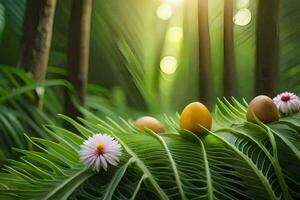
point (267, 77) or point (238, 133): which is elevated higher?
point (267, 77)

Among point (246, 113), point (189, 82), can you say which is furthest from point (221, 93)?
point (246, 113)

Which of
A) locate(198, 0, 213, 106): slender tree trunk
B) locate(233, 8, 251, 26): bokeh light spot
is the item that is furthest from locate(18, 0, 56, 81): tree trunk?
locate(233, 8, 251, 26): bokeh light spot

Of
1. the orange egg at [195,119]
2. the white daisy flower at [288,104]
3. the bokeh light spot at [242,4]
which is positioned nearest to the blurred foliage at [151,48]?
the bokeh light spot at [242,4]

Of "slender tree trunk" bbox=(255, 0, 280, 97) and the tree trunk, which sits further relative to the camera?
the tree trunk

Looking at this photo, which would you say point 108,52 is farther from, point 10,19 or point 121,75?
point 10,19

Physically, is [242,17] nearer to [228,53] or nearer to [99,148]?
[228,53]

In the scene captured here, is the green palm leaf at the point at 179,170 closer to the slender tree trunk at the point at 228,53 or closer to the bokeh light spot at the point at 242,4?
the slender tree trunk at the point at 228,53

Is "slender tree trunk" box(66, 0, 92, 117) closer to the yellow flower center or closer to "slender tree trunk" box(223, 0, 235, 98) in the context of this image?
"slender tree trunk" box(223, 0, 235, 98)

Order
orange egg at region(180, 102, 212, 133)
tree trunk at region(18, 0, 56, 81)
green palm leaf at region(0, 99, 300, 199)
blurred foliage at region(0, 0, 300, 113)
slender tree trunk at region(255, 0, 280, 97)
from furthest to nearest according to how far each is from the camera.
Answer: blurred foliage at region(0, 0, 300, 113)
tree trunk at region(18, 0, 56, 81)
slender tree trunk at region(255, 0, 280, 97)
orange egg at region(180, 102, 212, 133)
green palm leaf at region(0, 99, 300, 199)
